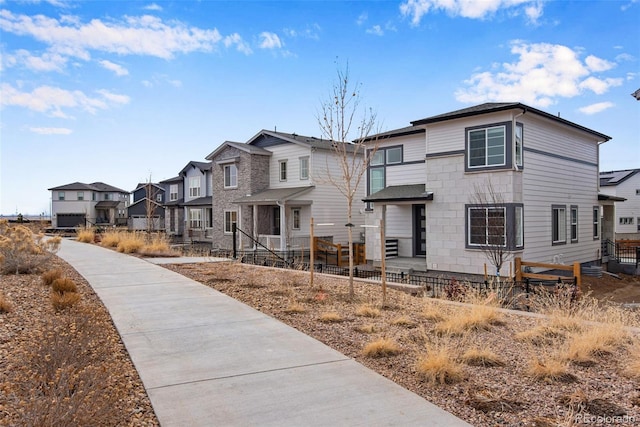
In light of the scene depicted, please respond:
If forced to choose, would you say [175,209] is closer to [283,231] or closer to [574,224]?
[283,231]

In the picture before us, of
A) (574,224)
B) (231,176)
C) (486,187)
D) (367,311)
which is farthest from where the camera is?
(231,176)

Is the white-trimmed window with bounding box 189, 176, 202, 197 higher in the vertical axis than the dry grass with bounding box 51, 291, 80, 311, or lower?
higher

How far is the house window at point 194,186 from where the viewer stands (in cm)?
3934

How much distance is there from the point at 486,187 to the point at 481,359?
1174 centimetres

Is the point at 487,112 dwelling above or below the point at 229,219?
above

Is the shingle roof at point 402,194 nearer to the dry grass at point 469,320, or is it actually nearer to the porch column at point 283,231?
the porch column at point 283,231

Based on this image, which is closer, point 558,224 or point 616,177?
point 558,224

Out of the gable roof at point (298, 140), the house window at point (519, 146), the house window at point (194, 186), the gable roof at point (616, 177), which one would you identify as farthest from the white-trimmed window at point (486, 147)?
the gable roof at point (616, 177)

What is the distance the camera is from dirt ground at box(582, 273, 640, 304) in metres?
15.8

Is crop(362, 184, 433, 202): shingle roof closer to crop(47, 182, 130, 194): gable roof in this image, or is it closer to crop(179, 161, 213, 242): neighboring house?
crop(179, 161, 213, 242): neighboring house

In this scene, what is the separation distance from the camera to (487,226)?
16531mm

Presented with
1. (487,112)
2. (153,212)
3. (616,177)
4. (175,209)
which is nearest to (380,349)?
(487,112)

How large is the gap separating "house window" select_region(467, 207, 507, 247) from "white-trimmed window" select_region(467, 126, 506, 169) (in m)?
1.70

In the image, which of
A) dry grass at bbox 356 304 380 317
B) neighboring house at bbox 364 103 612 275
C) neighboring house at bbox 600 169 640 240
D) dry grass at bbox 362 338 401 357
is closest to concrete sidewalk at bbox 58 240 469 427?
dry grass at bbox 362 338 401 357
